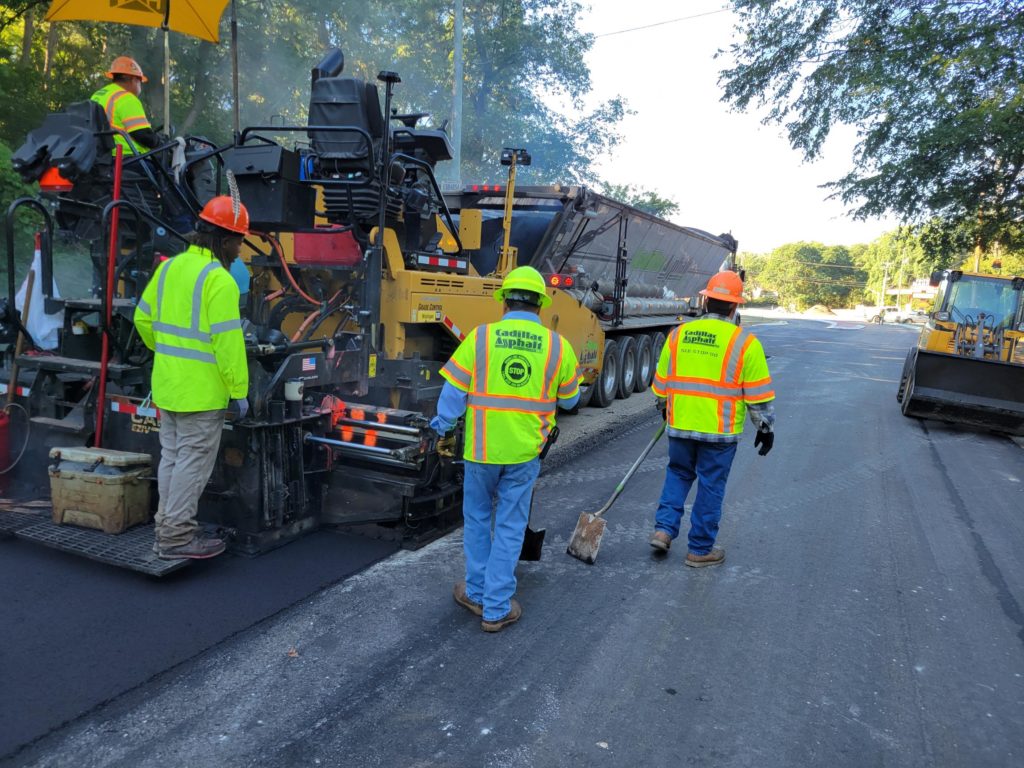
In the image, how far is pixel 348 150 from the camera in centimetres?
513

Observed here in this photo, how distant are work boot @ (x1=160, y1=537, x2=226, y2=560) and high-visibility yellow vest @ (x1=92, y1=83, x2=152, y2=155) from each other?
8.44 feet

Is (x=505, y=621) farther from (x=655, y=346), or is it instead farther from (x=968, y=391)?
(x=655, y=346)

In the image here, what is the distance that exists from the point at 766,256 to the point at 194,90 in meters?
101

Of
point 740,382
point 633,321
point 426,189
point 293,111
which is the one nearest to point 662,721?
point 740,382

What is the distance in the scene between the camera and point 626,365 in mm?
11250

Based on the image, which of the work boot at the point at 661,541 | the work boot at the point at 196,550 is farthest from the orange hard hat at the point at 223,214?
the work boot at the point at 661,541

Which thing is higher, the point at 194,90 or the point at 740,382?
the point at 194,90

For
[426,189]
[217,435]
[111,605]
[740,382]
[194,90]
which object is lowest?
[111,605]

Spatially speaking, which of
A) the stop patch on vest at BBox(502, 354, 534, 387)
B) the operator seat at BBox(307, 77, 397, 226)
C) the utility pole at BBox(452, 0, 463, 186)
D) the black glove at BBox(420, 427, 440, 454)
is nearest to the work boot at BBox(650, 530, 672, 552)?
the black glove at BBox(420, 427, 440, 454)

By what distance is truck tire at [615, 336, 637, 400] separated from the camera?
11.0 m

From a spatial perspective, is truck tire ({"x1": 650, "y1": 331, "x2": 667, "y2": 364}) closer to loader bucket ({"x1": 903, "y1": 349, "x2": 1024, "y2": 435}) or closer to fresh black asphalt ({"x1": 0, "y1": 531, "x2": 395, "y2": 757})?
loader bucket ({"x1": 903, "y1": 349, "x2": 1024, "y2": 435})

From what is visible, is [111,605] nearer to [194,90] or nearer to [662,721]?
[662,721]

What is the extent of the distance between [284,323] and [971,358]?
341 inches

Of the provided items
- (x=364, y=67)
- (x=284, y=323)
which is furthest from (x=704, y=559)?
(x=364, y=67)
